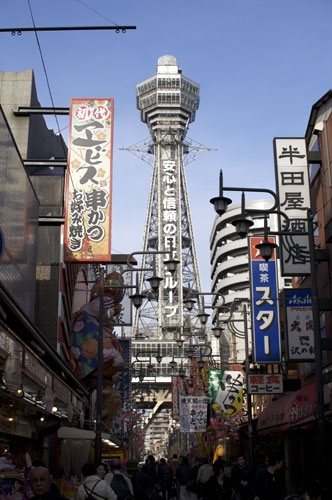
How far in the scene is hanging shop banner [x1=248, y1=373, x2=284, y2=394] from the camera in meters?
28.8

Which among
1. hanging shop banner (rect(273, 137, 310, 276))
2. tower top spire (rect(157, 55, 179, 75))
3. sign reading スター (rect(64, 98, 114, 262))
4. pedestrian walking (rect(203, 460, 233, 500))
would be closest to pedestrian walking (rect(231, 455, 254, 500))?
pedestrian walking (rect(203, 460, 233, 500))

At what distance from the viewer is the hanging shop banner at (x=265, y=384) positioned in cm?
2884

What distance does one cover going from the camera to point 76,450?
25.5 m

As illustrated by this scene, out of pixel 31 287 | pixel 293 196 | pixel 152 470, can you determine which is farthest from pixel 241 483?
pixel 31 287

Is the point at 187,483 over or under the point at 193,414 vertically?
under

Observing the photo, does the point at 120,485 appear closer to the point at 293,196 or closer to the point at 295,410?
the point at 295,410

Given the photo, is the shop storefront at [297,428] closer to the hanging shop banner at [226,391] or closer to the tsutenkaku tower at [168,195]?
the hanging shop banner at [226,391]

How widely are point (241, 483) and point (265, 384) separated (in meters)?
14.8

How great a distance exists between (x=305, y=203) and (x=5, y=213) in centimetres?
1012

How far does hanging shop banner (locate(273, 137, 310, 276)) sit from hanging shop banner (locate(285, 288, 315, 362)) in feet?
4.79

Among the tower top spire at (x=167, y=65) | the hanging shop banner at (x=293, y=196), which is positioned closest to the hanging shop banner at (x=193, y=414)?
the hanging shop banner at (x=293, y=196)

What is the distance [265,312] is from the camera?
30.5 metres

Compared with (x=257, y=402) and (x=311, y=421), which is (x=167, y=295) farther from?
(x=311, y=421)

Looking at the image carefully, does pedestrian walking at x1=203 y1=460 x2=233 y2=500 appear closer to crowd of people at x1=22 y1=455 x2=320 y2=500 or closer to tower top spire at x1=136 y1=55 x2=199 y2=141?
crowd of people at x1=22 y1=455 x2=320 y2=500
